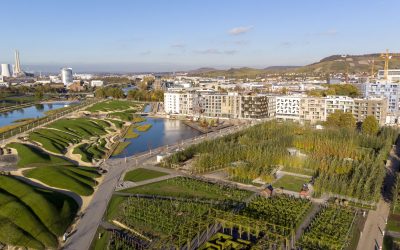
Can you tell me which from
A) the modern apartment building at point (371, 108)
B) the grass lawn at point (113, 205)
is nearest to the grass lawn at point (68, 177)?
the grass lawn at point (113, 205)

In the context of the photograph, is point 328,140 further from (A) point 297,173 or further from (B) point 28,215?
(B) point 28,215

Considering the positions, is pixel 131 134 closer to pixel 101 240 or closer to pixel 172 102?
pixel 172 102

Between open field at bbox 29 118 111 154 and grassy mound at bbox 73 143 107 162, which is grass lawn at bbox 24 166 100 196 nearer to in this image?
grassy mound at bbox 73 143 107 162

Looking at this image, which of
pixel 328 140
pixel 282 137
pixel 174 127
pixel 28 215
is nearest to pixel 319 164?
pixel 328 140

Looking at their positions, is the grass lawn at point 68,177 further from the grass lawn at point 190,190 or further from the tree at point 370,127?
the tree at point 370,127


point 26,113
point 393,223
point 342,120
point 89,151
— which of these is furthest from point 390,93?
point 26,113

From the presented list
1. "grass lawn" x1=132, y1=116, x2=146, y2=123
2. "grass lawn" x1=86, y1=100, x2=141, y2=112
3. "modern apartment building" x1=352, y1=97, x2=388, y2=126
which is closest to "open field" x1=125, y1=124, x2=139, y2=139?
"grass lawn" x1=132, y1=116, x2=146, y2=123
